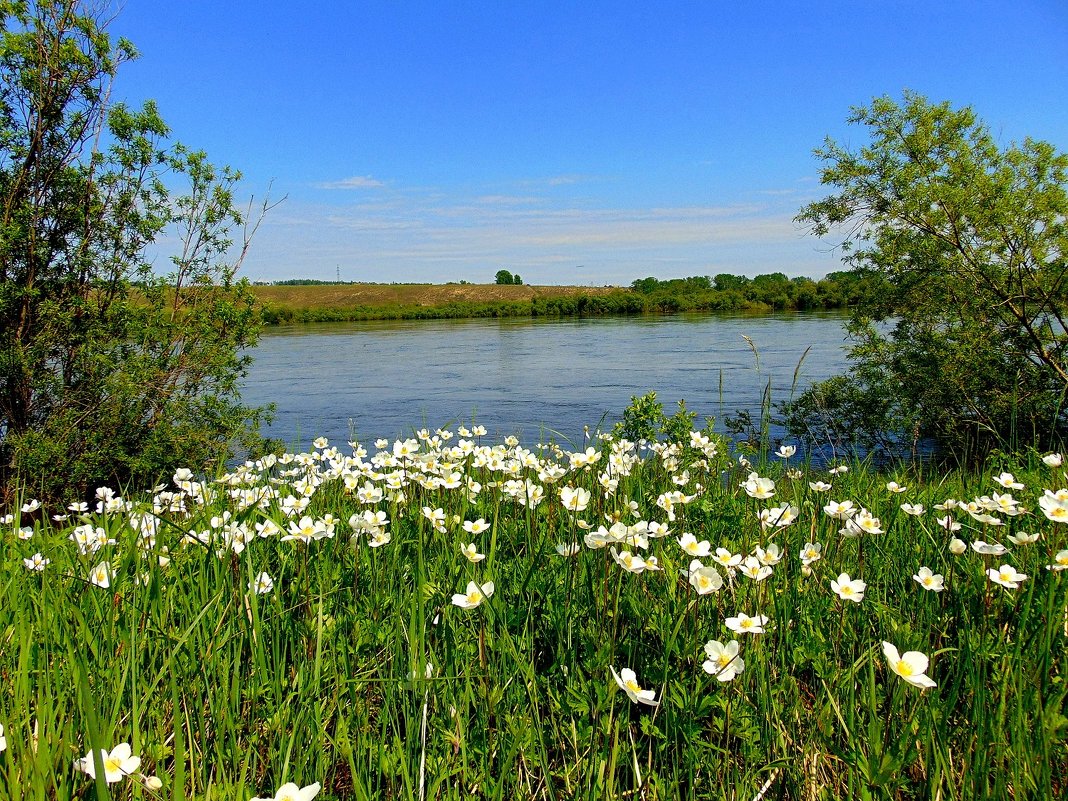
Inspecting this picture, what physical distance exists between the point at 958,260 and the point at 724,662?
36.8ft

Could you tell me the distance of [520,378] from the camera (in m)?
23.4

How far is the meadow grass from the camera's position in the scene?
1.63 meters

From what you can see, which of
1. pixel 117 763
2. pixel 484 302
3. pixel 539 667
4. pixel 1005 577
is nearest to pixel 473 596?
pixel 539 667

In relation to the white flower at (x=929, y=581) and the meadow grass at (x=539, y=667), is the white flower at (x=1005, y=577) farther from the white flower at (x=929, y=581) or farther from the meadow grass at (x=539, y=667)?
the white flower at (x=929, y=581)

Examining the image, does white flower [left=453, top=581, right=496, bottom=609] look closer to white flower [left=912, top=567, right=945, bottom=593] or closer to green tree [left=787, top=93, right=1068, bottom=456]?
white flower [left=912, top=567, right=945, bottom=593]

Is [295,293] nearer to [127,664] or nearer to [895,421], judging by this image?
[895,421]

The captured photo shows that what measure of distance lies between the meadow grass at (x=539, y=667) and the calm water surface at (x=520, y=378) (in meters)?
4.24

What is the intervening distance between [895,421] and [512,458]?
9927 millimetres

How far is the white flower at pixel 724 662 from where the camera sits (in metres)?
1.63

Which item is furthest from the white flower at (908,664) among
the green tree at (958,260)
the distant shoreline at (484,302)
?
the distant shoreline at (484,302)

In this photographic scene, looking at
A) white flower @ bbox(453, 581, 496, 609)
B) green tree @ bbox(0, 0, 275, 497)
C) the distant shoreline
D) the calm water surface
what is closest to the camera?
white flower @ bbox(453, 581, 496, 609)

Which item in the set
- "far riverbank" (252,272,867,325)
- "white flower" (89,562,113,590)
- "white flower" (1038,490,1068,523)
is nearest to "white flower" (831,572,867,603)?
"white flower" (1038,490,1068,523)

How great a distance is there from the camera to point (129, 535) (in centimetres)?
253

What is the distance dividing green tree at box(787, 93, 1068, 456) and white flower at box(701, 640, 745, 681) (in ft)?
29.9
